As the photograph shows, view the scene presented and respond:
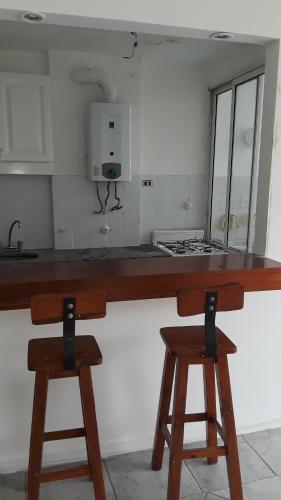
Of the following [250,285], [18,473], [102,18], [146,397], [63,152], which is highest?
[102,18]

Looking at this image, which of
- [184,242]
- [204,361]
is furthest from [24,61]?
[204,361]

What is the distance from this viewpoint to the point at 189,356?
148 centimetres

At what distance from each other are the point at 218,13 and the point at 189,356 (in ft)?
4.91

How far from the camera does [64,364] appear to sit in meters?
1.36

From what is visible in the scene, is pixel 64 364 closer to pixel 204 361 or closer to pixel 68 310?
pixel 68 310

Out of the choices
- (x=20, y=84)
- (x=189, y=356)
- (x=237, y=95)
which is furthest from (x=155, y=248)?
(x=189, y=356)

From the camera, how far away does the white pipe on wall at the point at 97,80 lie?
313 cm

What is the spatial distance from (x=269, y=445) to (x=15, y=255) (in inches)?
91.0

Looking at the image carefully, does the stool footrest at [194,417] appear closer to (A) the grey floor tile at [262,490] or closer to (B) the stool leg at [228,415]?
(B) the stool leg at [228,415]

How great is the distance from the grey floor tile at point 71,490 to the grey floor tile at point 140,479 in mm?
57

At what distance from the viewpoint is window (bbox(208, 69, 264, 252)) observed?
3.07m

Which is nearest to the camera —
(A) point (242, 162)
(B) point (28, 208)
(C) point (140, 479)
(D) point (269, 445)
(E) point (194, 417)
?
(E) point (194, 417)

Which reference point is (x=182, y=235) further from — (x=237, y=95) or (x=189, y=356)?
(x=189, y=356)

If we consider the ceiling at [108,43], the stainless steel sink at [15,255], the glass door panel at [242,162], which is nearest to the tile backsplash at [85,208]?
the stainless steel sink at [15,255]
